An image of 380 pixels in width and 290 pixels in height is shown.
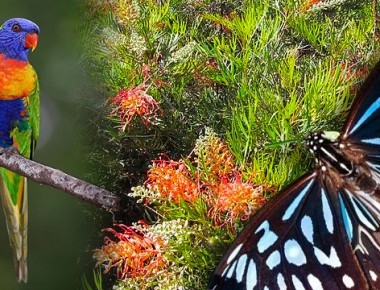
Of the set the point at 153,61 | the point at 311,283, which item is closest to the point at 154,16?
the point at 153,61

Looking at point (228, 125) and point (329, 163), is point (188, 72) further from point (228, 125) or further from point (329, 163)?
point (329, 163)

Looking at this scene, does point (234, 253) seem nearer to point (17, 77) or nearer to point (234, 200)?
point (234, 200)

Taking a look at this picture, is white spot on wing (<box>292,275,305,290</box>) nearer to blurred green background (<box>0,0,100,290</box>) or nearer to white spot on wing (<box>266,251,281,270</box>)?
white spot on wing (<box>266,251,281,270</box>)

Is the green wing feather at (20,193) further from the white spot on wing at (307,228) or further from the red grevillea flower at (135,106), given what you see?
the white spot on wing at (307,228)

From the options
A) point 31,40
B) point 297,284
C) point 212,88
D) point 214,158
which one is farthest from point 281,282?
point 31,40

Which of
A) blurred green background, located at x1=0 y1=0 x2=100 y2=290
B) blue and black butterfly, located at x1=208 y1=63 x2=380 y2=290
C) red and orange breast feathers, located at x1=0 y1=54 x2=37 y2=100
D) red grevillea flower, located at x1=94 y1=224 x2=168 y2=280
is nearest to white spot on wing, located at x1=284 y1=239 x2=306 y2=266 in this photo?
blue and black butterfly, located at x1=208 y1=63 x2=380 y2=290

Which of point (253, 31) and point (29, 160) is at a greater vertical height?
point (253, 31)

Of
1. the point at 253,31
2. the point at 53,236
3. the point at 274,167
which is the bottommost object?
the point at 53,236
